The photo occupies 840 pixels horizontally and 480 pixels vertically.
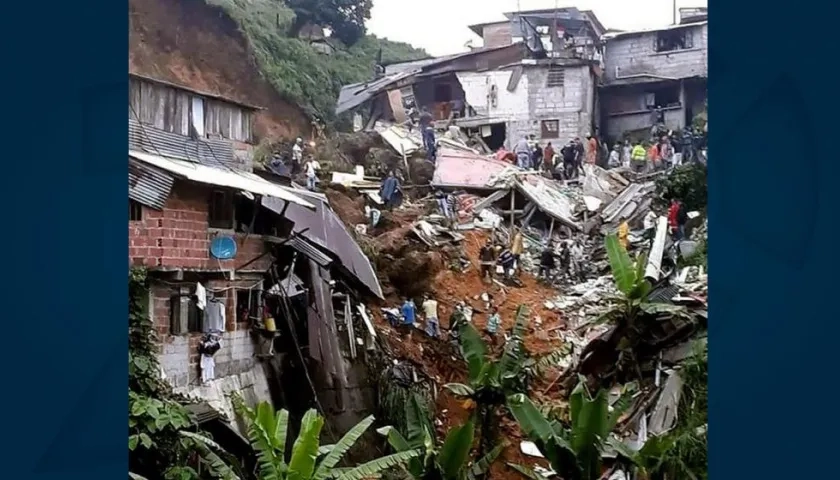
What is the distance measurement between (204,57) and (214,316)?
836mm

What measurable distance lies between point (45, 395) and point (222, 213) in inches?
32.3

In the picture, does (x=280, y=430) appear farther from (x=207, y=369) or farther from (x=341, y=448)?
(x=207, y=369)

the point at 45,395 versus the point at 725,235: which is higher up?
the point at 725,235

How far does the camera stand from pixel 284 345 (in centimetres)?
258

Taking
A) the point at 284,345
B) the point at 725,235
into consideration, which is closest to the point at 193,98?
the point at 284,345

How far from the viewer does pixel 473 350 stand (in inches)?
98.6

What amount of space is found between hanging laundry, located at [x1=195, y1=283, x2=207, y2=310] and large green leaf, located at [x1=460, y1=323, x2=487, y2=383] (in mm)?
827

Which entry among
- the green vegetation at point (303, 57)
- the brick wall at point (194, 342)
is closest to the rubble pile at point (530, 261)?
the green vegetation at point (303, 57)

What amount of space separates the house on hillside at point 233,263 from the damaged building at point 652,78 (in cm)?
100

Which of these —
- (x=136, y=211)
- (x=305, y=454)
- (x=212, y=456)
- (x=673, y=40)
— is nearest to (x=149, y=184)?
(x=136, y=211)

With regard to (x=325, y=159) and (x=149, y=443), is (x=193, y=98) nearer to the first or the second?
(x=325, y=159)

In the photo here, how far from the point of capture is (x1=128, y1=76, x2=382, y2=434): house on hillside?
2.38m

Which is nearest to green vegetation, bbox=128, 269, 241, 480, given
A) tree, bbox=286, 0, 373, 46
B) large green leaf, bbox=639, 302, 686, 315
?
tree, bbox=286, 0, 373, 46

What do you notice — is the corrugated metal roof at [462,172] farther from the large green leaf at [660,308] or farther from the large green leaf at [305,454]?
the large green leaf at [305,454]
